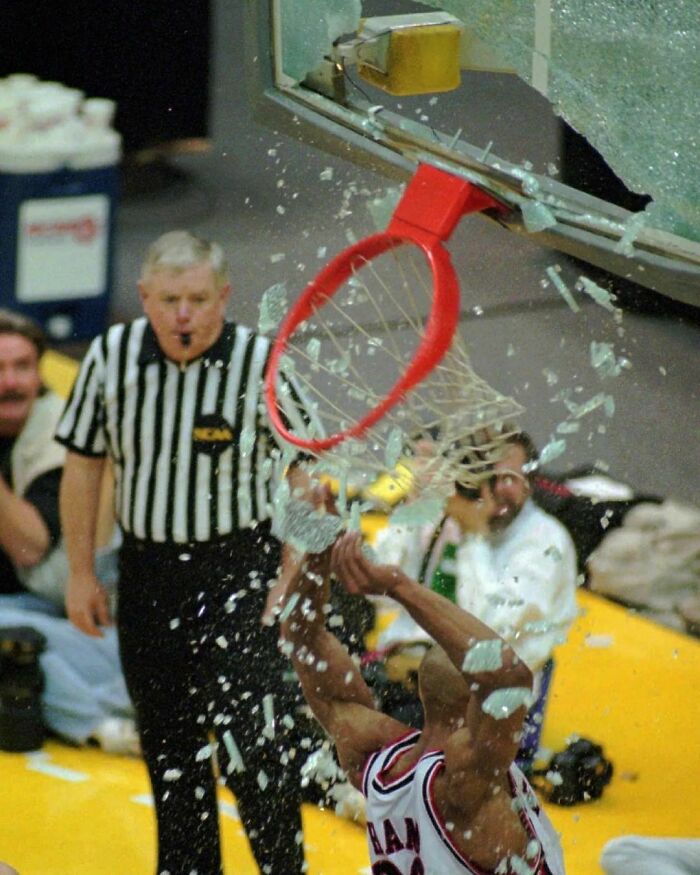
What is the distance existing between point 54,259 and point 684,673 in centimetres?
111

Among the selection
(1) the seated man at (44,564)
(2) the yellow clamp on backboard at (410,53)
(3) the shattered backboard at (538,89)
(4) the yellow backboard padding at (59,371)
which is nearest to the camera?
(3) the shattered backboard at (538,89)

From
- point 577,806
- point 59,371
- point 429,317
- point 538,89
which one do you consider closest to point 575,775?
point 577,806

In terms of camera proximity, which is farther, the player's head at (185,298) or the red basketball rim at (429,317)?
the player's head at (185,298)

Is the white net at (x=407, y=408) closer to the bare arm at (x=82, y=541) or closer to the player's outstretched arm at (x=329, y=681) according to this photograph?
the player's outstretched arm at (x=329, y=681)

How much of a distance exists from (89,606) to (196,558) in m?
0.21

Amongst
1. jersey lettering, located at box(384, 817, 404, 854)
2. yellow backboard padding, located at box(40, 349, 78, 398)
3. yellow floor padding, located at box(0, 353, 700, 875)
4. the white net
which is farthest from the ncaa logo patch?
jersey lettering, located at box(384, 817, 404, 854)

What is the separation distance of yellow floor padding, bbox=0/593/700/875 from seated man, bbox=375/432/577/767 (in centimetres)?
9

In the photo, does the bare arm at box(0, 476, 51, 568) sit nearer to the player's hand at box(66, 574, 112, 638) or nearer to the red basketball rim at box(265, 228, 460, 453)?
the player's hand at box(66, 574, 112, 638)

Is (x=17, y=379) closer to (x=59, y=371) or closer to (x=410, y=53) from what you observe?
(x=59, y=371)

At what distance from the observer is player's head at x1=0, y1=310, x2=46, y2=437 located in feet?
6.29

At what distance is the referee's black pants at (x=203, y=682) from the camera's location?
5.61ft

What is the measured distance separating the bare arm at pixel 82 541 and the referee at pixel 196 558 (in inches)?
2.5

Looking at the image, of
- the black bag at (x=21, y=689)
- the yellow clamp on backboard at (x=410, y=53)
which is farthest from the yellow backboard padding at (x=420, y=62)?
the black bag at (x=21, y=689)

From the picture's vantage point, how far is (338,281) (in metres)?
1.37
